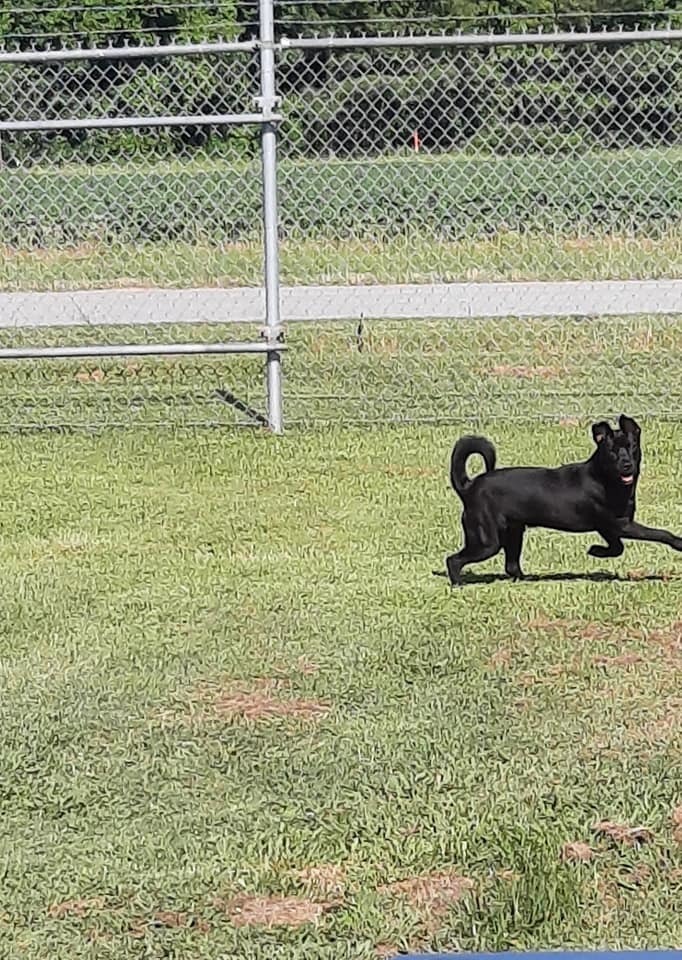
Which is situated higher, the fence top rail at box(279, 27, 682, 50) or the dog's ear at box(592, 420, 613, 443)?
the fence top rail at box(279, 27, 682, 50)

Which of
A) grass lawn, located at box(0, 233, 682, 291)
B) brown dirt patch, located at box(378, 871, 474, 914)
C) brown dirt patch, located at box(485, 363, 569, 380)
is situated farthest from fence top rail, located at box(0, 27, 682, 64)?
brown dirt patch, located at box(378, 871, 474, 914)

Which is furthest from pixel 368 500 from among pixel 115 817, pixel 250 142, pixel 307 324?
pixel 307 324

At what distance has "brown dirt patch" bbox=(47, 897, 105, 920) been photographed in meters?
3.60

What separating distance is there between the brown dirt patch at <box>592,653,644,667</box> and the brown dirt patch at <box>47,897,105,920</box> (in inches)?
81.8

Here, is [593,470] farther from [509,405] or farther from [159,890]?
[509,405]

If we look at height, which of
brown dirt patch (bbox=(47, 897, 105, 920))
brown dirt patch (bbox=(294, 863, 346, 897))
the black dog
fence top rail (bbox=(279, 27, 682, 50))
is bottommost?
brown dirt patch (bbox=(47, 897, 105, 920))

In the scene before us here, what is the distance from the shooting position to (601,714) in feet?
15.7

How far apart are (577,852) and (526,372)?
315 inches

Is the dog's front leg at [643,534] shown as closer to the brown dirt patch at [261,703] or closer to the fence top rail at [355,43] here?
the brown dirt patch at [261,703]

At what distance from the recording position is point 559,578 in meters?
6.39

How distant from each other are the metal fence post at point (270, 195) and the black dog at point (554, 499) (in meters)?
3.36

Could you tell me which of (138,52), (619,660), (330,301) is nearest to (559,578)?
(619,660)

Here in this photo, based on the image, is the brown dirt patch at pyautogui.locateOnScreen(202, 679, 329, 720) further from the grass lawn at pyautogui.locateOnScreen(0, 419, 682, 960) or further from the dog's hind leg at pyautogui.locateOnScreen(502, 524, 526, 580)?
the dog's hind leg at pyautogui.locateOnScreen(502, 524, 526, 580)

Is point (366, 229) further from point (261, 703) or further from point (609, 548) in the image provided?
point (261, 703)
